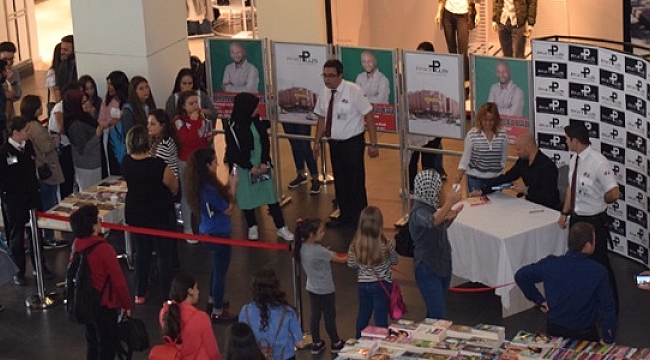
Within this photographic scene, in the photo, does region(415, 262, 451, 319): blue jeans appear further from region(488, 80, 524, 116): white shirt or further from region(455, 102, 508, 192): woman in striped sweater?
region(488, 80, 524, 116): white shirt

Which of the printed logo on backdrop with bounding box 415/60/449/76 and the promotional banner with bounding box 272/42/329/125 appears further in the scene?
the promotional banner with bounding box 272/42/329/125

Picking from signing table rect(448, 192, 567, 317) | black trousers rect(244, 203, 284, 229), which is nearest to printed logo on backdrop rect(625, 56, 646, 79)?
signing table rect(448, 192, 567, 317)

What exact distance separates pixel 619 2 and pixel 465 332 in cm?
755

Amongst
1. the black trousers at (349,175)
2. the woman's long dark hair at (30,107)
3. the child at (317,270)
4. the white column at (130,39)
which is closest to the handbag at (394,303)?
the child at (317,270)

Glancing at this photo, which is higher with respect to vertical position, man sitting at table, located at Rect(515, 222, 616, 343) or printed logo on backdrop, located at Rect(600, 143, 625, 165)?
printed logo on backdrop, located at Rect(600, 143, 625, 165)

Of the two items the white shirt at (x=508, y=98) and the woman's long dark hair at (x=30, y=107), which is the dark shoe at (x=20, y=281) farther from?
the white shirt at (x=508, y=98)

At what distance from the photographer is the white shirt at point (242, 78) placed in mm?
13109

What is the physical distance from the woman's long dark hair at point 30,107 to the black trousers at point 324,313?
347 centimetres

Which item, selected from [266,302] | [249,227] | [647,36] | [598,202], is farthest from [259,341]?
[647,36]

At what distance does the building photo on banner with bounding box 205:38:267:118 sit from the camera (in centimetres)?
1305

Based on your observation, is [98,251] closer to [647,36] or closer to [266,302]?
[266,302]

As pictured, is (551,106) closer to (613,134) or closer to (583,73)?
(583,73)

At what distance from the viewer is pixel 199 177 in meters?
9.98

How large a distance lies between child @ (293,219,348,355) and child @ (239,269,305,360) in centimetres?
105
